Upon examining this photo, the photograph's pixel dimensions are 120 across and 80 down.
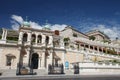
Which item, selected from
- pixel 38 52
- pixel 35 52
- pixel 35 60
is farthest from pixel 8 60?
pixel 38 52

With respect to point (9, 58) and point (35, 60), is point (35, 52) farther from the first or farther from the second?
point (9, 58)

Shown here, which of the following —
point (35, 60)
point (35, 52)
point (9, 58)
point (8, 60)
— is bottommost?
point (35, 60)

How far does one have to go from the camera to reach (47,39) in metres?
48.5

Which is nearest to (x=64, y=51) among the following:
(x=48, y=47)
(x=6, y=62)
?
(x=48, y=47)

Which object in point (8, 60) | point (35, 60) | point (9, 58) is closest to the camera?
point (8, 60)

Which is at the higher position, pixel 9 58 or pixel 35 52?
pixel 35 52

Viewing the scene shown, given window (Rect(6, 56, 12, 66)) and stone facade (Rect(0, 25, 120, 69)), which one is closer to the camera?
window (Rect(6, 56, 12, 66))

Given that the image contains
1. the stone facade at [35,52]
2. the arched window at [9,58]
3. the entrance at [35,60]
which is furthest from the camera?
the entrance at [35,60]

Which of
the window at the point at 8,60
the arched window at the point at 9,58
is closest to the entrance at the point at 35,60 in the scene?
the arched window at the point at 9,58

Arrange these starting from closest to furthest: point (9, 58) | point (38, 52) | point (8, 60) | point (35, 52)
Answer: point (8, 60) < point (9, 58) < point (35, 52) < point (38, 52)

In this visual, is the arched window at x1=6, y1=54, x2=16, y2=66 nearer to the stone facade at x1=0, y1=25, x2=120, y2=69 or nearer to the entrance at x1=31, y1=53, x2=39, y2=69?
the stone facade at x1=0, y1=25, x2=120, y2=69

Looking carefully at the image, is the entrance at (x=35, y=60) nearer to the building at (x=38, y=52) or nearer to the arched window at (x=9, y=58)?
the building at (x=38, y=52)

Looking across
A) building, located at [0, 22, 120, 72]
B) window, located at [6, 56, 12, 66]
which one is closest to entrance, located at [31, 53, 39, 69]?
building, located at [0, 22, 120, 72]

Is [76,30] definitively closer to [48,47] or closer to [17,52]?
[48,47]
